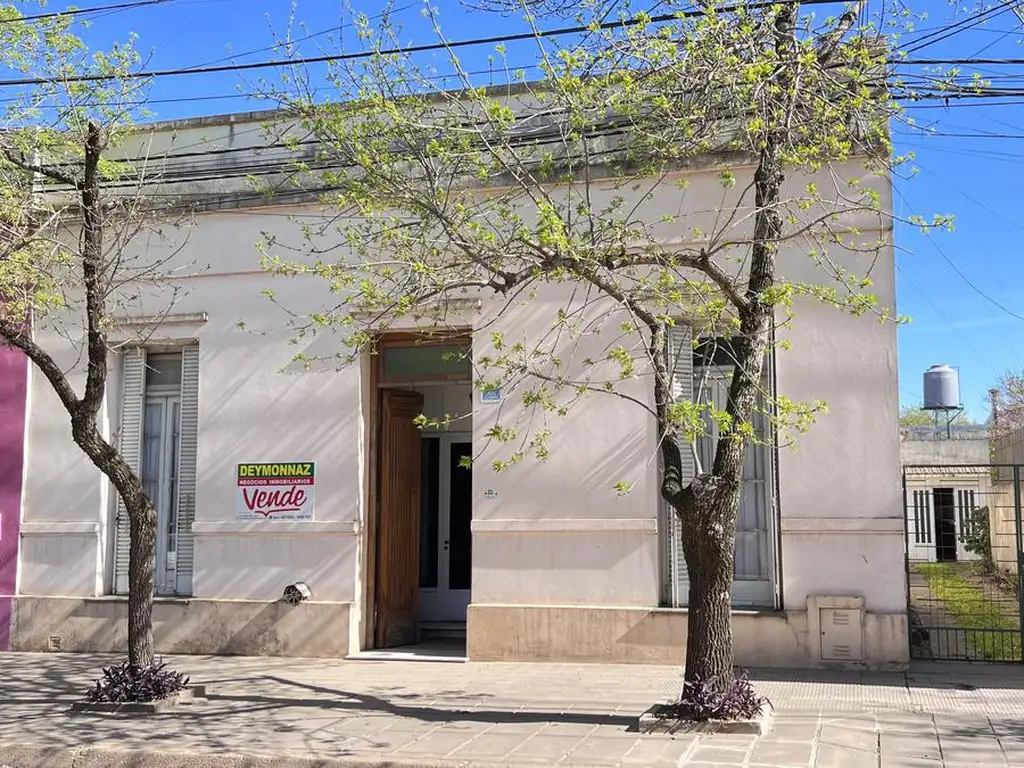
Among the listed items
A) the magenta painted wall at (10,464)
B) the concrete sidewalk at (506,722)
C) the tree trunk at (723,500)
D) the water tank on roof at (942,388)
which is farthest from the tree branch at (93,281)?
the water tank on roof at (942,388)

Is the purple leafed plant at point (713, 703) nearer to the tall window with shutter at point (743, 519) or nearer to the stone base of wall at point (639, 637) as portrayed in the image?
the stone base of wall at point (639, 637)

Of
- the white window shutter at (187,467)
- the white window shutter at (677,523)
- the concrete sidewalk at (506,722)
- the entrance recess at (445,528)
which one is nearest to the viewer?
the concrete sidewalk at (506,722)

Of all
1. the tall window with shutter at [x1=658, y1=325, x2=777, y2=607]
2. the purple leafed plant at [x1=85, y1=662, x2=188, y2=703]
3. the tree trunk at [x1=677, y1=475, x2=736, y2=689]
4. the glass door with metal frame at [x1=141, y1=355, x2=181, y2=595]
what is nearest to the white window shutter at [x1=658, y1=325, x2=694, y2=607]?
the tall window with shutter at [x1=658, y1=325, x2=777, y2=607]

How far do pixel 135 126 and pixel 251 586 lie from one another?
18.4 ft

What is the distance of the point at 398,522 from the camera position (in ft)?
40.6

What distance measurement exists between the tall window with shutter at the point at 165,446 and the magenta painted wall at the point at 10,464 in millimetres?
1229

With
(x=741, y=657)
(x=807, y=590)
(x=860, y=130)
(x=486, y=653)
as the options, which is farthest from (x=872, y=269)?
(x=486, y=653)

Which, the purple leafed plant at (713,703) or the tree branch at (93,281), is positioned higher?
the tree branch at (93,281)

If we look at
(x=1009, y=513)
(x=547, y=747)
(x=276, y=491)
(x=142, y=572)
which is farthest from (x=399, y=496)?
A: (x=1009, y=513)

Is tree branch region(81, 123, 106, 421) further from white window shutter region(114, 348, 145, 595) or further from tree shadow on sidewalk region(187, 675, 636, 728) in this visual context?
white window shutter region(114, 348, 145, 595)

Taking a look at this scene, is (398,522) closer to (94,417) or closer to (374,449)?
(374,449)

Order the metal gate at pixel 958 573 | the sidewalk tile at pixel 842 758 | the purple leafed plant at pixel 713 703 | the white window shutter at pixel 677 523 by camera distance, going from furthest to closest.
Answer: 1. the white window shutter at pixel 677 523
2. the metal gate at pixel 958 573
3. the purple leafed plant at pixel 713 703
4. the sidewalk tile at pixel 842 758

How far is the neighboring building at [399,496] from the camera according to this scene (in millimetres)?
10125

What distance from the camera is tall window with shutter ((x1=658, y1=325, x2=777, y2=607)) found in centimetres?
1051
